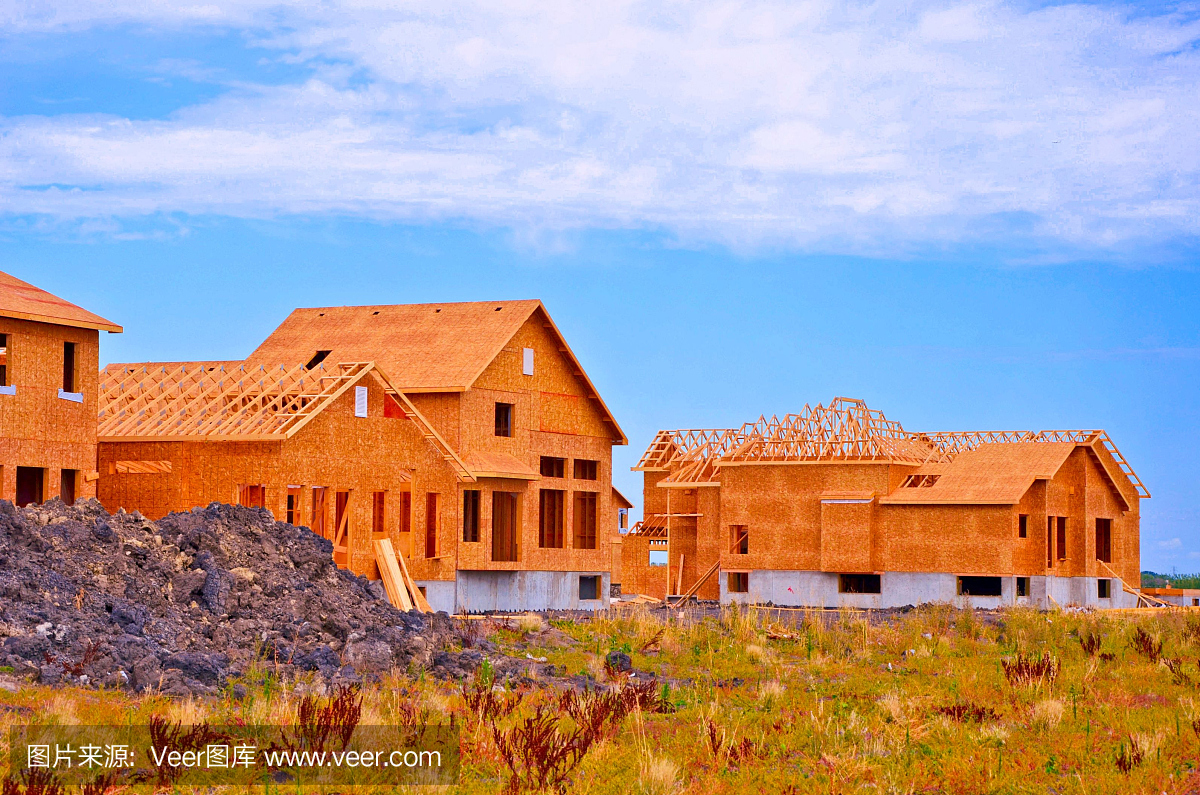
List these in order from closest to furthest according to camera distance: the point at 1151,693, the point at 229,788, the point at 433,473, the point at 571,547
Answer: the point at 229,788 → the point at 1151,693 → the point at 433,473 → the point at 571,547

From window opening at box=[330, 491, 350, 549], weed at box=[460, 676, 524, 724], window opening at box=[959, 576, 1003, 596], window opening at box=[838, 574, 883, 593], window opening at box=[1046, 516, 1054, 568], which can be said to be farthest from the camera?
window opening at box=[838, 574, 883, 593]

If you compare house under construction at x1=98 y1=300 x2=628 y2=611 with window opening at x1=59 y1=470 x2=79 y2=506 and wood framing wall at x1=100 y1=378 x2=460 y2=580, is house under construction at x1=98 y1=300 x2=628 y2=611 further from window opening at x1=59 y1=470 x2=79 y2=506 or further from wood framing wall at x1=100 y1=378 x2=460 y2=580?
window opening at x1=59 y1=470 x2=79 y2=506

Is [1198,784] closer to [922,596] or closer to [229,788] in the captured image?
[229,788]

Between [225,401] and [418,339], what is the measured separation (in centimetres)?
794

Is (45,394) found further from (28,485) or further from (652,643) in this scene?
(652,643)

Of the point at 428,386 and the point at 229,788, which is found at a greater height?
the point at 428,386

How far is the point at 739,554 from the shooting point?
44.1 m

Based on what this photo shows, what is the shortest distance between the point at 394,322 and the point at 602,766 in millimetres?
25687

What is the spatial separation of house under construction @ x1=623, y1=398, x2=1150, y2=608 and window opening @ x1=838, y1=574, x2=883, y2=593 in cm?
4

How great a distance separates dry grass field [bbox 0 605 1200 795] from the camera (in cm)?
1338

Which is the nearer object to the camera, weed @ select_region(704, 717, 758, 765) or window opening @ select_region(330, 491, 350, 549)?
weed @ select_region(704, 717, 758, 765)

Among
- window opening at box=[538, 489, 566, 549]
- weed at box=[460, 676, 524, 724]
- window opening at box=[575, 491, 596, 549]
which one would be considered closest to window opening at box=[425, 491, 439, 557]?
window opening at box=[538, 489, 566, 549]

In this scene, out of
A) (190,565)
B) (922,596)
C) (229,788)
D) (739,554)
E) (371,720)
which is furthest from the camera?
(739,554)

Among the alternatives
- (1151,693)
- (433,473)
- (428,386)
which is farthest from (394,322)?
(1151,693)
